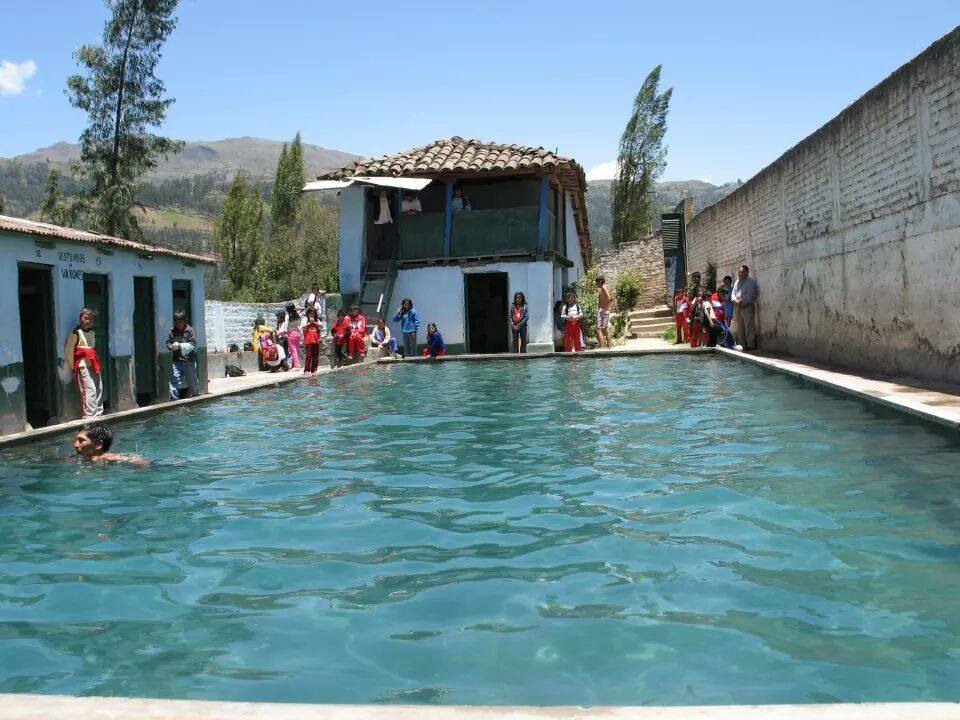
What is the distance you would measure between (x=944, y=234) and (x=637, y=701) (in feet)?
27.9

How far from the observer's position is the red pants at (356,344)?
20.1 m

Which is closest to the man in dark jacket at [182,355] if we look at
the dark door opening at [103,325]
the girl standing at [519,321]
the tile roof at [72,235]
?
the tile roof at [72,235]

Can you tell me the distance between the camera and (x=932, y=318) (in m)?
10.1

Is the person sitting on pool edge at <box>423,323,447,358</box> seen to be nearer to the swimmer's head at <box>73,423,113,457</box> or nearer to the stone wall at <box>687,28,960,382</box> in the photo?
the stone wall at <box>687,28,960,382</box>

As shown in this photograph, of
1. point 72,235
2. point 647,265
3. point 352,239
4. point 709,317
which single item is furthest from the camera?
point 647,265

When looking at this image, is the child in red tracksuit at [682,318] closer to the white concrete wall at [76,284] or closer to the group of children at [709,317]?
the group of children at [709,317]

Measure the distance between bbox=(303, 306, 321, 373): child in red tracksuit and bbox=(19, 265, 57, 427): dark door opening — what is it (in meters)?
6.84

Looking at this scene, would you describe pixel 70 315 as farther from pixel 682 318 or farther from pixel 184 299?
pixel 682 318

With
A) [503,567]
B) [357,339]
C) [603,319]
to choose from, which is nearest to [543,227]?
[603,319]

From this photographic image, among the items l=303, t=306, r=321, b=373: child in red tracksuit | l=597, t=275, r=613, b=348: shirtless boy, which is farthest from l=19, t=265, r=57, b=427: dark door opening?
l=597, t=275, r=613, b=348: shirtless boy

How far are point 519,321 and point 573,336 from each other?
1349 mm

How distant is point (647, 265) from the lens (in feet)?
110

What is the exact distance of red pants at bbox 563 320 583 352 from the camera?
20812 mm

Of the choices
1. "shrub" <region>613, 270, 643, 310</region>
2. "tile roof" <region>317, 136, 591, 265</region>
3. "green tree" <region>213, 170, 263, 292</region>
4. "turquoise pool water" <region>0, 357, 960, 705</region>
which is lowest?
"turquoise pool water" <region>0, 357, 960, 705</region>
